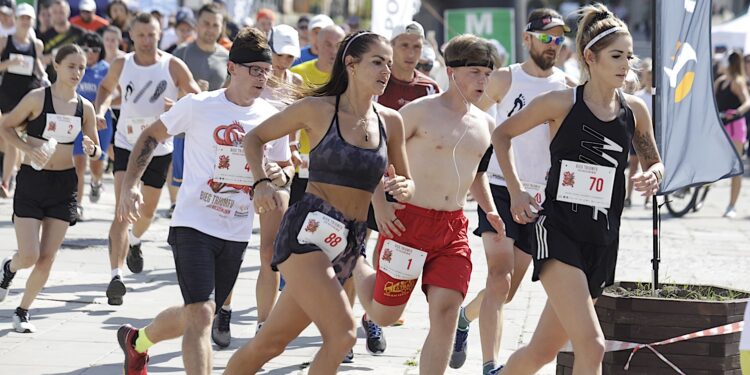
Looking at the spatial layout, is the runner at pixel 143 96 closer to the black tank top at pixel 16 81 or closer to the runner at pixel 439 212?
the runner at pixel 439 212

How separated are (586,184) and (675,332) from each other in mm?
861

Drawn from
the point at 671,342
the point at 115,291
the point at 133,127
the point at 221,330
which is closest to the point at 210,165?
the point at 221,330

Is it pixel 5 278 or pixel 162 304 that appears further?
pixel 162 304

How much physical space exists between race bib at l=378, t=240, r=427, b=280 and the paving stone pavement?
122cm

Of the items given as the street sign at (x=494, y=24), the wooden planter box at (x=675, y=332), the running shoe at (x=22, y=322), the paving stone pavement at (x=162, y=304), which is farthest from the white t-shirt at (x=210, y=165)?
the street sign at (x=494, y=24)

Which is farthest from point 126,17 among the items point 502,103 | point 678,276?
point 502,103

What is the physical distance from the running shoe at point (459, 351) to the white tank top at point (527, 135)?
2.88 ft

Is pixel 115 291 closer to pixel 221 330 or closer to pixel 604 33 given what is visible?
pixel 221 330

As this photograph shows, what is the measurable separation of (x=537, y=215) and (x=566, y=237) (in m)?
0.23

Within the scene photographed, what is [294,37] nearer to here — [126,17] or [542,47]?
[542,47]

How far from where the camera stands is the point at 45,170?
8461mm

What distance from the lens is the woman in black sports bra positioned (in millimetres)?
8125

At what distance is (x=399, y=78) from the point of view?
28.1ft

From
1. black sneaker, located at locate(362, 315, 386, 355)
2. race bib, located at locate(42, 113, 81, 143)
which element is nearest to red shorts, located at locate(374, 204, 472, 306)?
black sneaker, located at locate(362, 315, 386, 355)
